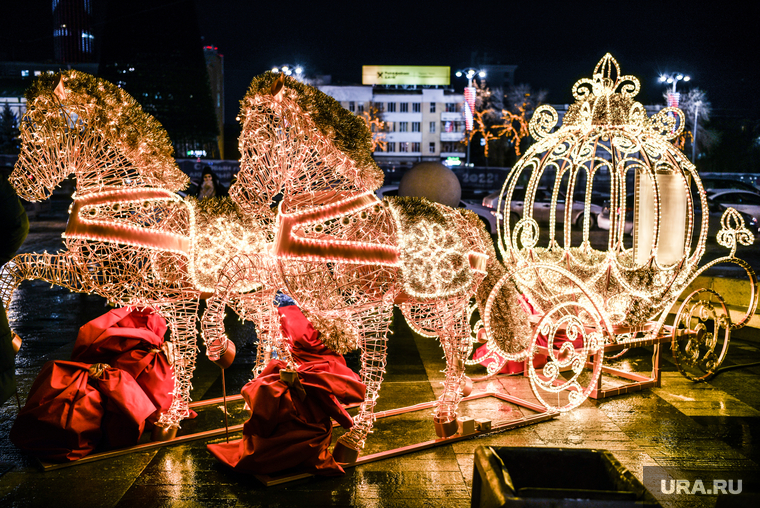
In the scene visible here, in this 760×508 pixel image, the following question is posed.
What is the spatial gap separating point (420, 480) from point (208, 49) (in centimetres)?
3826

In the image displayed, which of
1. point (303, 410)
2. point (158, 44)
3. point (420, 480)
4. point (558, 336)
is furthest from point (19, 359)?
point (158, 44)

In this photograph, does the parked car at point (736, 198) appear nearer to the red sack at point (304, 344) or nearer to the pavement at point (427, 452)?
the pavement at point (427, 452)

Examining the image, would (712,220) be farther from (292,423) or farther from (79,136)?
(79,136)

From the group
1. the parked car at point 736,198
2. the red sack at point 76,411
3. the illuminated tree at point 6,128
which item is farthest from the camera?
the illuminated tree at point 6,128

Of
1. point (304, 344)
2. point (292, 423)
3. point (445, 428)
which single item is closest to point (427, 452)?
point (445, 428)

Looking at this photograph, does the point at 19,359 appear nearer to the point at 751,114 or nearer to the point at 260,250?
the point at 260,250

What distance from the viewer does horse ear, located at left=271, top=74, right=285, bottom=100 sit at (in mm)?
2918

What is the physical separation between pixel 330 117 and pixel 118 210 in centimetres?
153

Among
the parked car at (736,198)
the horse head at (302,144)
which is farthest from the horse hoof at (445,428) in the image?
the parked car at (736,198)

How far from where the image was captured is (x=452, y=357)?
3.70 m

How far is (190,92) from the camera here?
2264 cm

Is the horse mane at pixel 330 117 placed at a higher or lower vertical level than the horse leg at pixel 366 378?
higher

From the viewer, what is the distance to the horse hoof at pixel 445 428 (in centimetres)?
368

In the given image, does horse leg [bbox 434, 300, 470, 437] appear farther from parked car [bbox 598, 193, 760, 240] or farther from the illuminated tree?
the illuminated tree
